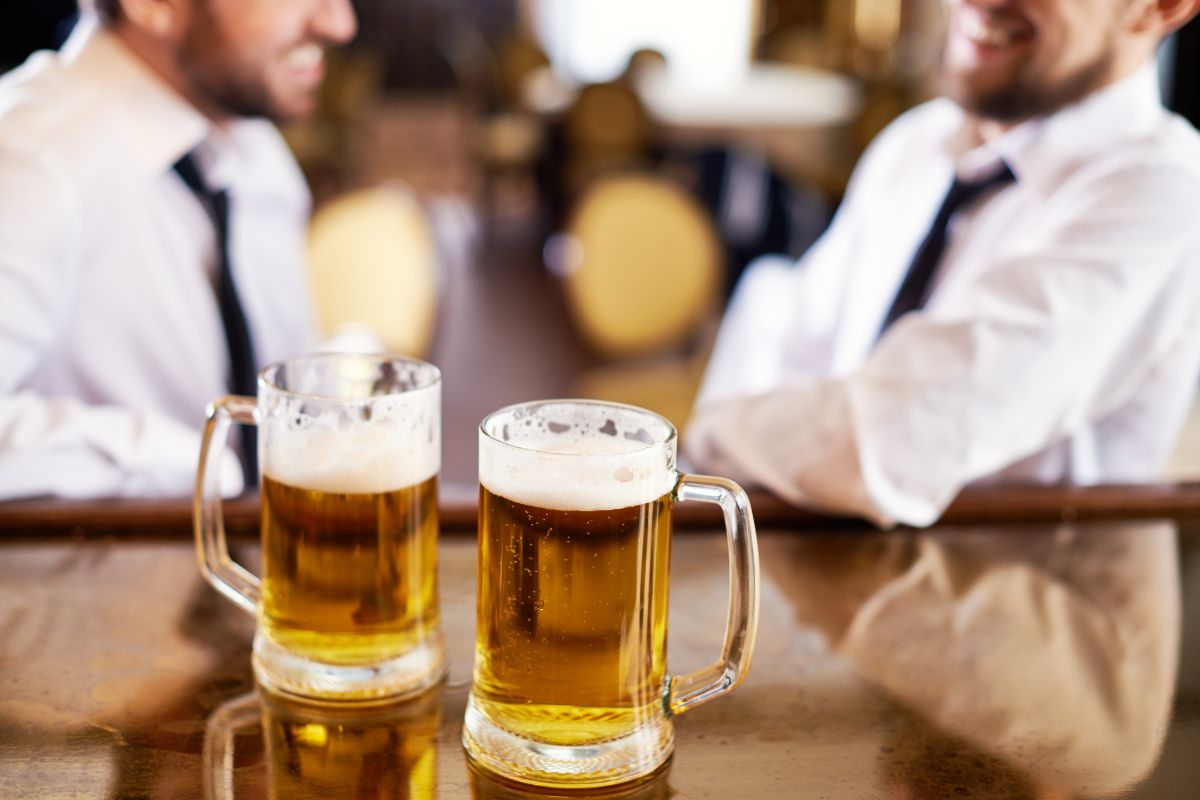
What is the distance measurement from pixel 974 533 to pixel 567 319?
4.07 meters

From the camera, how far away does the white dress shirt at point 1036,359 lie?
1.27 meters

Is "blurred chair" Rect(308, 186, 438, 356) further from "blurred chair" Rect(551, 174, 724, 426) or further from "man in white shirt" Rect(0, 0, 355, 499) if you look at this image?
"man in white shirt" Rect(0, 0, 355, 499)

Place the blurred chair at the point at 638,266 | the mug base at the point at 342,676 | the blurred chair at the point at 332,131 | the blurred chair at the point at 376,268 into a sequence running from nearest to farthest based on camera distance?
the mug base at the point at 342,676, the blurred chair at the point at 376,268, the blurred chair at the point at 638,266, the blurred chair at the point at 332,131

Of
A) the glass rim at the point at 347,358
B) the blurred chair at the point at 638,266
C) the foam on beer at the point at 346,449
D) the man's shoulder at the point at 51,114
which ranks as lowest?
the blurred chair at the point at 638,266

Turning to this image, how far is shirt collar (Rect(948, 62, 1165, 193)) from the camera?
1400 mm

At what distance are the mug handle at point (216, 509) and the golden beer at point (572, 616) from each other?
0.80ft

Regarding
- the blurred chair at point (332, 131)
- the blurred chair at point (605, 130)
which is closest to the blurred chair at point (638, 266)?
the blurred chair at point (605, 130)

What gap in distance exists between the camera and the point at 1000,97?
1445 mm

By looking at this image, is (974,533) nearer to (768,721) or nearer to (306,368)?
(768,721)

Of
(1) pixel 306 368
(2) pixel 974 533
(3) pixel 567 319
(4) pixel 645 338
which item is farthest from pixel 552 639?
(3) pixel 567 319

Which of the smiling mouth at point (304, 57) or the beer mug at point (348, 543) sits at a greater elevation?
the smiling mouth at point (304, 57)

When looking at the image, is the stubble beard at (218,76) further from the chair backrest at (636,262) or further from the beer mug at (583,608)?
the chair backrest at (636,262)

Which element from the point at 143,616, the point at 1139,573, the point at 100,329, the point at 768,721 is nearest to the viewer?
the point at 768,721

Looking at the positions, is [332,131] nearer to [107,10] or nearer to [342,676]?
[107,10]
